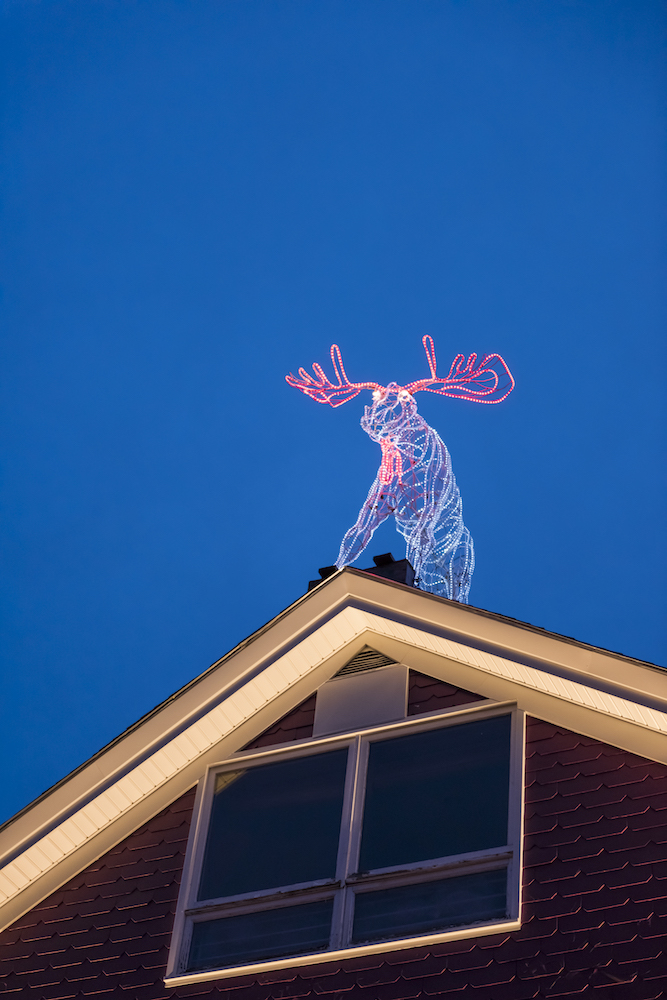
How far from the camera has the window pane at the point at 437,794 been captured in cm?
756

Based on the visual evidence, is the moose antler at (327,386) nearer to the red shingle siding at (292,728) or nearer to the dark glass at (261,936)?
the red shingle siding at (292,728)

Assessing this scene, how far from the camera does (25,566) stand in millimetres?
131625

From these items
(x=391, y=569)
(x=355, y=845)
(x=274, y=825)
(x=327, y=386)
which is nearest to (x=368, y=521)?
(x=327, y=386)

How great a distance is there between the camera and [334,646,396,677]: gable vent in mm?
8773

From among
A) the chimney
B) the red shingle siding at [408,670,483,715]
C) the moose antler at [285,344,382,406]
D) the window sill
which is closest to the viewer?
the window sill

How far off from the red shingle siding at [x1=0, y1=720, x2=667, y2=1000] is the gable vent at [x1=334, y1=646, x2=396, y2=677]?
1.32 meters

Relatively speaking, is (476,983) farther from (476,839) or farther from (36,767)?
(36,767)

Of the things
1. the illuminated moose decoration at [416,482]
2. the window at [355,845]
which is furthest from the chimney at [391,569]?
the illuminated moose decoration at [416,482]

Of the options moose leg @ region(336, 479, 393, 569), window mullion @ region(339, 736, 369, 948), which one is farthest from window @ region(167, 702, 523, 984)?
moose leg @ region(336, 479, 393, 569)

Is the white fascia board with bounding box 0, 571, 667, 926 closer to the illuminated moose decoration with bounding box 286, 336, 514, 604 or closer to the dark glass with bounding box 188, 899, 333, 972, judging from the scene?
the dark glass with bounding box 188, 899, 333, 972

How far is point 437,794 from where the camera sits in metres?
7.82

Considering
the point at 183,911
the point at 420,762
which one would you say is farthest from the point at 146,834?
the point at 420,762

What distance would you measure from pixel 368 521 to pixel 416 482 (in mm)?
852

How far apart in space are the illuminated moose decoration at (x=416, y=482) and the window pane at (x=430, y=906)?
6384 mm
